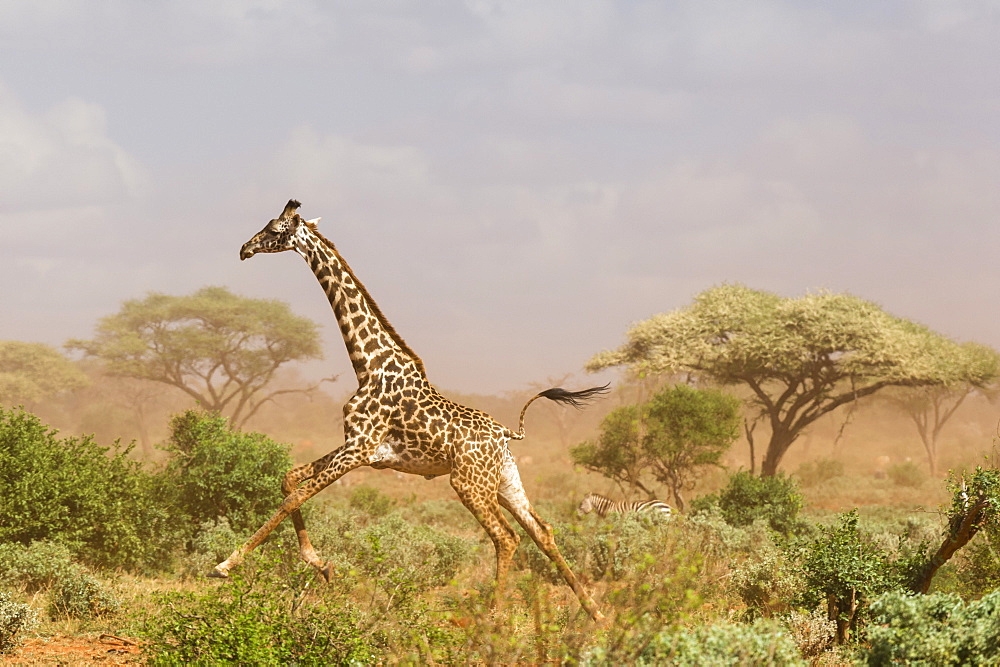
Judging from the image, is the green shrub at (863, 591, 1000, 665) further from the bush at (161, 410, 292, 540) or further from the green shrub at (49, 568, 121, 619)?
the bush at (161, 410, 292, 540)

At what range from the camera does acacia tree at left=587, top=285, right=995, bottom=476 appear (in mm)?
A: 31000

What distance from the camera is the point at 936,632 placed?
6.18m

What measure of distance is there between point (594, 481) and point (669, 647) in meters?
36.9

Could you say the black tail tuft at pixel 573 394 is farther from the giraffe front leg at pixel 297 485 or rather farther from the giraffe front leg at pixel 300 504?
the giraffe front leg at pixel 297 485

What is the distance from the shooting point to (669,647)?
6.08 m

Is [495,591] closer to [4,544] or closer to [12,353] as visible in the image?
[4,544]

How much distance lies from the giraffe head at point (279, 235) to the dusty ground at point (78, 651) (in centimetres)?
376

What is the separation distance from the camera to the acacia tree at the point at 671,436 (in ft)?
90.0

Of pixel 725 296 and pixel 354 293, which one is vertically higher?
pixel 725 296

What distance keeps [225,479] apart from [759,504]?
1162 centimetres

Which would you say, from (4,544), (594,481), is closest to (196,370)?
(594,481)

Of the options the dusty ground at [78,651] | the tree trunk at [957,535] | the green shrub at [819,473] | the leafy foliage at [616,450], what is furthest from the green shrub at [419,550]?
the green shrub at [819,473]

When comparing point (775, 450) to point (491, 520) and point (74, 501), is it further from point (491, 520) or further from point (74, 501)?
point (491, 520)

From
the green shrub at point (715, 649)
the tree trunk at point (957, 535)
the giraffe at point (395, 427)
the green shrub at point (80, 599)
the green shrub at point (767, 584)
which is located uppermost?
the giraffe at point (395, 427)
